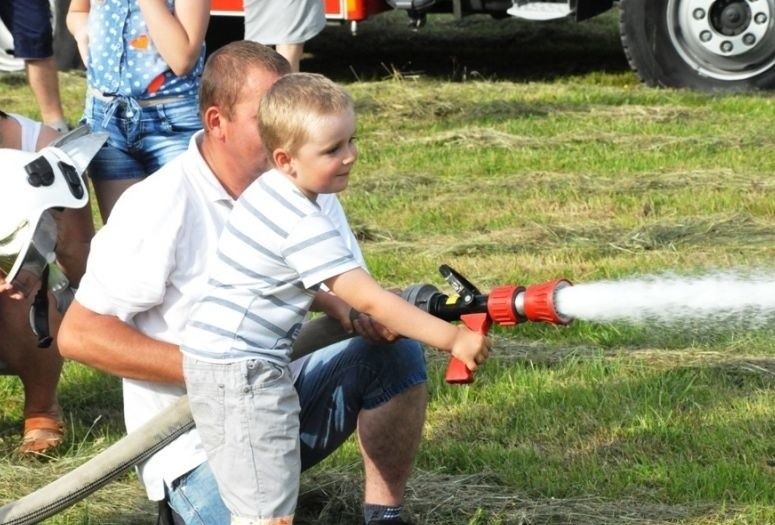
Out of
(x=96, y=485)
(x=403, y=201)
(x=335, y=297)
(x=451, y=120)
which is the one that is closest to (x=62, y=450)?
(x=96, y=485)

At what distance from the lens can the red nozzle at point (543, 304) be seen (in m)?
3.05

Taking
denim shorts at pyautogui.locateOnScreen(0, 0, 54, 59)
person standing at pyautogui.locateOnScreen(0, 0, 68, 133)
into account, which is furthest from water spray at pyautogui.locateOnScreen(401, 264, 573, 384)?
denim shorts at pyautogui.locateOnScreen(0, 0, 54, 59)

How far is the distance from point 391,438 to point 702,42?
20.9ft

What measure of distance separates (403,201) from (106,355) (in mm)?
4083

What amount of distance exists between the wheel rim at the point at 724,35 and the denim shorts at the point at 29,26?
3808mm

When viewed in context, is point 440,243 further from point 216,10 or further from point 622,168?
point 216,10

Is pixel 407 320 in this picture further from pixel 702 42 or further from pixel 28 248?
pixel 702 42

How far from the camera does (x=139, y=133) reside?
470cm

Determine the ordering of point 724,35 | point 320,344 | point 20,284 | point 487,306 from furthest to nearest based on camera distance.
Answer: point 724,35
point 20,284
point 320,344
point 487,306

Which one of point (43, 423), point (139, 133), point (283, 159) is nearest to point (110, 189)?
point (139, 133)

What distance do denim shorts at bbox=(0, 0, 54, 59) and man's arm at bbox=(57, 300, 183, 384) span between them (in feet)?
14.8

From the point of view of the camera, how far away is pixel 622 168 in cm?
775

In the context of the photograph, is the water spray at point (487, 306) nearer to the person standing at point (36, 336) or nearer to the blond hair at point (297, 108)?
the blond hair at point (297, 108)

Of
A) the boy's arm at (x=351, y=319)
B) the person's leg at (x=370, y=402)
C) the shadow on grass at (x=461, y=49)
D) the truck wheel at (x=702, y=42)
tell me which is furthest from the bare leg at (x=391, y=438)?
the shadow on grass at (x=461, y=49)
